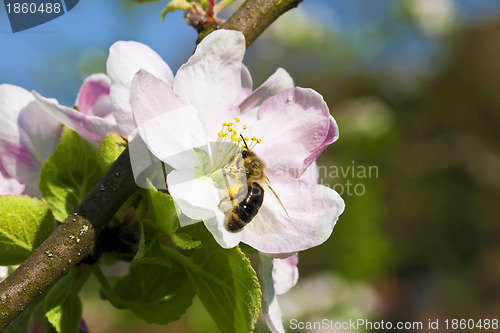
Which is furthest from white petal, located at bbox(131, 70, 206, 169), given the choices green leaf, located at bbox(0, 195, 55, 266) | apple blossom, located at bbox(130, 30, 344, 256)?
green leaf, located at bbox(0, 195, 55, 266)

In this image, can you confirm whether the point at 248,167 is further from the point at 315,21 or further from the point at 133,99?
the point at 315,21

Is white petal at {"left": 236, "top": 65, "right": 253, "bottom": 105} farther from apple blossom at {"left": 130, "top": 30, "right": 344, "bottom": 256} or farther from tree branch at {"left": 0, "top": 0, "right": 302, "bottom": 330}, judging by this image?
tree branch at {"left": 0, "top": 0, "right": 302, "bottom": 330}

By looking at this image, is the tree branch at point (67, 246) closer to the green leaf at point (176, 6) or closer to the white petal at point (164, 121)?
the white petal at point (164, 121)

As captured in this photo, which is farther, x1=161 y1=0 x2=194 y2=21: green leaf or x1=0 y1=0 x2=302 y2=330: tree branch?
x1=161 y1=0 x2=194 y2=21: green leaf

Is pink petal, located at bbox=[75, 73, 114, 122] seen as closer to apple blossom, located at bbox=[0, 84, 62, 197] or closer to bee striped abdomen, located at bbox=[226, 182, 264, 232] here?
apple blossom, located at bbox=[0, 84, 62, 197]

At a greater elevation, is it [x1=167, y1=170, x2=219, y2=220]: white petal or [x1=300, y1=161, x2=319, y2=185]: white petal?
[x1=167, y1=170, x2=219, y2=220]: white petal

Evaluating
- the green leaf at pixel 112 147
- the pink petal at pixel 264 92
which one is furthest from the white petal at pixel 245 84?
the green leaf at pixel 112 147

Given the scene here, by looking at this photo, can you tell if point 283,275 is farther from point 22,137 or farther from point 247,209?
point 22,137

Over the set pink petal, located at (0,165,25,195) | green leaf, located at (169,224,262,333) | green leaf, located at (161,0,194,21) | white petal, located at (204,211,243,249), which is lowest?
green leaf, located at (169,224,262,333)
